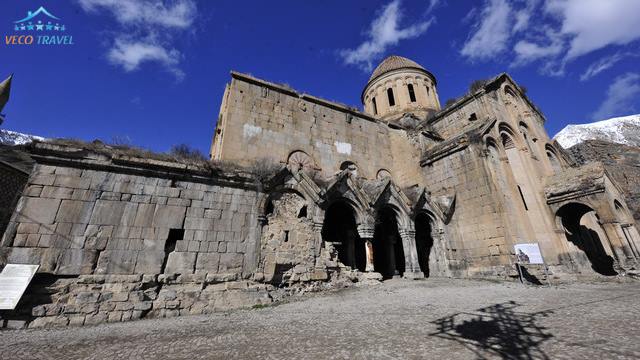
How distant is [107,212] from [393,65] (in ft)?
68.4

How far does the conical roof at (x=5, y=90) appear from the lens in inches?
662

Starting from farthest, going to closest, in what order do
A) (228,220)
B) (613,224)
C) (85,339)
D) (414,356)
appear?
1. (613,224)
2. (228,220)
3. (85,339)
4. (414,356)

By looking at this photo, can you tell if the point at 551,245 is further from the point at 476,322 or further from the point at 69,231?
the point at 69,231

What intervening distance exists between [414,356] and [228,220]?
5.86m

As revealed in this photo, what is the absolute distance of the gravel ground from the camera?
306 centimetres

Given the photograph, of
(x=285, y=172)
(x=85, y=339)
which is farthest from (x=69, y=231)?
(x=285, y=172)

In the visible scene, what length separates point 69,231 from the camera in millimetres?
5910

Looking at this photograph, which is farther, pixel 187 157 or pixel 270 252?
pixel 187 157

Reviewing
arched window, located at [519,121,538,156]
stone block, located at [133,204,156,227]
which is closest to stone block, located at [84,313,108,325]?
stone block, located at [133,204,156,227]

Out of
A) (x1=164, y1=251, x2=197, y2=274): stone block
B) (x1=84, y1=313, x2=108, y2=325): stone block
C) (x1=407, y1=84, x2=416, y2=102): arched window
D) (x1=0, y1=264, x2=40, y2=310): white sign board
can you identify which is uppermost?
(x1=407, y1=84, x2=416, y2=102): arched window

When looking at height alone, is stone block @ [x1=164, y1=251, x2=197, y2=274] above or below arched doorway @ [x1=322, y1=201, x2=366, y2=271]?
below

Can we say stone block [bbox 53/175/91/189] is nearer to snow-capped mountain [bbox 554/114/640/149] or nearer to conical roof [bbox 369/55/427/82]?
conical roof [bbox 369/55/427/82]

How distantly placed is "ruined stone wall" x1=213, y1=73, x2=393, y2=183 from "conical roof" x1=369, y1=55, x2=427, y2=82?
8067 mm

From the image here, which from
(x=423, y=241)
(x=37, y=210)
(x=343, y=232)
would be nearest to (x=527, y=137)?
(x=423, y=241)
